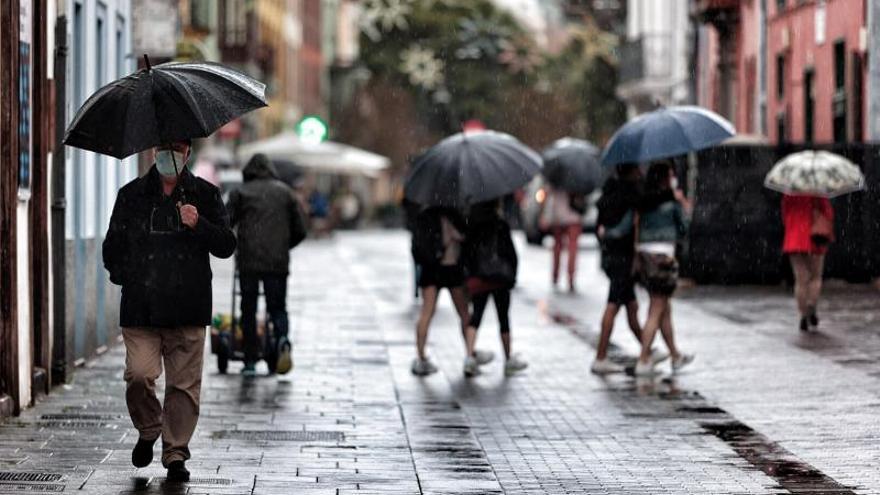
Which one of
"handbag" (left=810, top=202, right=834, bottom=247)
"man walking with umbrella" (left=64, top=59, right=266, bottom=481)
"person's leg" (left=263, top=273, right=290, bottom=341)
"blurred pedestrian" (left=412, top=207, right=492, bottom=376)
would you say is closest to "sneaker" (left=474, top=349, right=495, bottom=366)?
"blurred pedestrian" (left=412, top=207, right=492, bottom=376)

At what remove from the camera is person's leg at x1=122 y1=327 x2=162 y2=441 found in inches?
415

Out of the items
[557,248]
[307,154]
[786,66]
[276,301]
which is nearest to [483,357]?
[276,301]

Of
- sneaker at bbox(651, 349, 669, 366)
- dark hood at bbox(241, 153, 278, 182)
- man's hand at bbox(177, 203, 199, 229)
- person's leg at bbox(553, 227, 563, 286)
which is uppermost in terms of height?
dark hood at bbox(241, 153, 278, 182)

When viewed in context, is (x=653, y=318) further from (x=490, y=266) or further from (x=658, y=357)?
(x=490, y=266)

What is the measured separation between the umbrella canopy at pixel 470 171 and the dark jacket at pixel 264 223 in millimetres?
904

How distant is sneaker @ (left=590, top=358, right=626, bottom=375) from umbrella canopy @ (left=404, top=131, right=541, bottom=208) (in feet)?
4.92

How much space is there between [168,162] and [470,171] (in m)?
6.14

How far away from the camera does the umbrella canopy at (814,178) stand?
66.9 feet

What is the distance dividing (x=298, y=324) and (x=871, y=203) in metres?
8.91

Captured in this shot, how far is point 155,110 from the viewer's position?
33.3 ft

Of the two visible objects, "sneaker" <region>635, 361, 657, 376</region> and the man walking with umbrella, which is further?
"sneaker" <region>635, 361, 657, 376</region>

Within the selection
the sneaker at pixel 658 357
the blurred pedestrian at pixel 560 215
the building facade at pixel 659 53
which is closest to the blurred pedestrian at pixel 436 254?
the sneaker at pixel 658 357

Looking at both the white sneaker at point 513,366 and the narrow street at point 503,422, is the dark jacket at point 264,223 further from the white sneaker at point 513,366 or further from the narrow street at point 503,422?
the white sneaker at point 513,366

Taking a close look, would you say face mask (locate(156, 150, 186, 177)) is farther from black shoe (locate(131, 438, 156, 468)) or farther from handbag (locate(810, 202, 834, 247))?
handbag (locate(810, 202, 834, 247))
